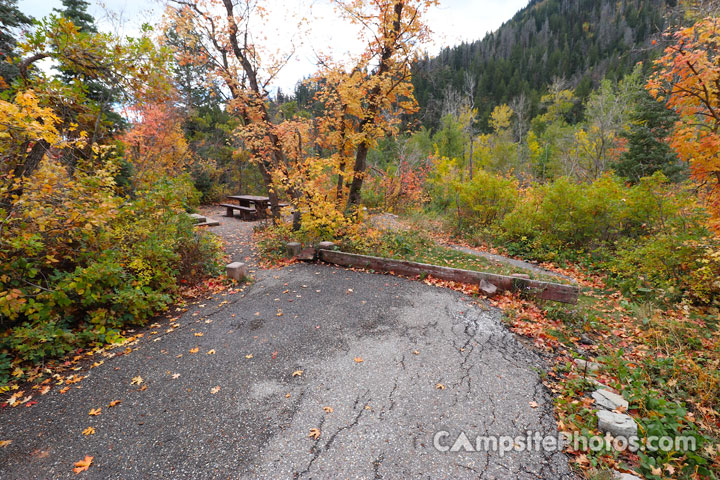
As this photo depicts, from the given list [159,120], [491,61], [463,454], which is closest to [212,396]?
[463,454]

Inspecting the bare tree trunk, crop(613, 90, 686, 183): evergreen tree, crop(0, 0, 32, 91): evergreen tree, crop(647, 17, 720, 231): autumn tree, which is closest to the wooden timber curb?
the bare tree trunk

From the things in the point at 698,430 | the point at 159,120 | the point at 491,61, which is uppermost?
the point at 491,61

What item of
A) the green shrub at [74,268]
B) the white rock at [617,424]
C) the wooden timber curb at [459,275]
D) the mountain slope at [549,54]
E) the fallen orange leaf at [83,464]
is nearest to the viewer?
the fallen orange leaf at [83,464]

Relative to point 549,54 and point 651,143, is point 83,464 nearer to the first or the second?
point 651,143

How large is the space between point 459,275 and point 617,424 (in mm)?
3417

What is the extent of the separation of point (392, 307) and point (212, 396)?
8.89ft

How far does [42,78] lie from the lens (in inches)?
148

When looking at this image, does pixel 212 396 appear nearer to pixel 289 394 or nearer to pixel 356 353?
pixel 289 394

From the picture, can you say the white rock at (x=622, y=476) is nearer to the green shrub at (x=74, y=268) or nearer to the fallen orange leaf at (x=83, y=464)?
the fallen orange leaf at (x=83, y=464)

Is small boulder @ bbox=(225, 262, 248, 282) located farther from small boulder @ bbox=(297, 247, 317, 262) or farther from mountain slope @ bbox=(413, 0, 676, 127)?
mountain slope @ bbox=(413, 0, 676, 127)

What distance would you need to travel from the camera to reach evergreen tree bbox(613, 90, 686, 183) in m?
13.1

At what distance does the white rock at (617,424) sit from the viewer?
2.26 m

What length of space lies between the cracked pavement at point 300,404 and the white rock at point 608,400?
401 mm

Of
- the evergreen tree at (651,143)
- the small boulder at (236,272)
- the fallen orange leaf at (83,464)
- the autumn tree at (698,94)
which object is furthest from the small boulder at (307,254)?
the evergreen tree at (651,143)
